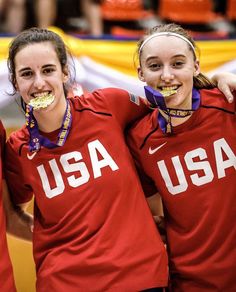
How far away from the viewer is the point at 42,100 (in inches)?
57.2

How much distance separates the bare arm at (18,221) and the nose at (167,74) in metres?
0.53

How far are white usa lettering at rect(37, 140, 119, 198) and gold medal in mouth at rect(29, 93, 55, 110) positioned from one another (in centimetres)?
14

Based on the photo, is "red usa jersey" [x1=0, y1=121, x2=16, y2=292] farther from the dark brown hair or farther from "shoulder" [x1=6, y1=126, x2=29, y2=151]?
the dark brown hair

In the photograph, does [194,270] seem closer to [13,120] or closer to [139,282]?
[139,282]

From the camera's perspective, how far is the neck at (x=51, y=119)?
58.6 inches

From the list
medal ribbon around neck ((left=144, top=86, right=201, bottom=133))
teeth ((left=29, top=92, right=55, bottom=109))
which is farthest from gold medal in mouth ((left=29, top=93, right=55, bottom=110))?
medal ribbon around neck ((left=144, top=86, right=201, bottom=133))

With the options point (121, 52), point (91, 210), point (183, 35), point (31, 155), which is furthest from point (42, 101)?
point (121, 52)

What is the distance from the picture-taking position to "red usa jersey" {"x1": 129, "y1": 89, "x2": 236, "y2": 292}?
4.85ft

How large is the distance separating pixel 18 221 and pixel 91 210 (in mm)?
313

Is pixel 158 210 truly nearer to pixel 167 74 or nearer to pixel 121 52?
pixel 167 74

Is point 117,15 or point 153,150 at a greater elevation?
point 117,15

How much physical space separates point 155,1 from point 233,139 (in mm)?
2874

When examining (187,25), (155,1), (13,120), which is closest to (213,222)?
(13,120)

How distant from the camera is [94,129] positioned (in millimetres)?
1513
